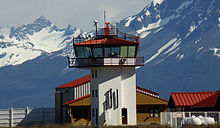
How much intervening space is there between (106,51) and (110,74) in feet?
10.2

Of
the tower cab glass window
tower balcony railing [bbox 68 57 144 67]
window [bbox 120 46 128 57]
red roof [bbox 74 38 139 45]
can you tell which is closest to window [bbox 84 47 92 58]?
the tower cab glass window

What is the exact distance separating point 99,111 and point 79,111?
38.9ft

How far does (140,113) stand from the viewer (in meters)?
81.0

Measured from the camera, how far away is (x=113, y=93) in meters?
70.6

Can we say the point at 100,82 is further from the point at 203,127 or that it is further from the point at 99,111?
the point at 203,127

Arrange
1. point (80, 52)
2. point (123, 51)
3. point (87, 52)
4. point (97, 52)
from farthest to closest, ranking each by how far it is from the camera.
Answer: point (80, 52)
point (87, 52)
point (123, 51)
point (97, 52)

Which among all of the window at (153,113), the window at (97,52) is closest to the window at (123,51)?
the window at (97,52)

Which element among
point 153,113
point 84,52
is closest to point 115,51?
point 84,52

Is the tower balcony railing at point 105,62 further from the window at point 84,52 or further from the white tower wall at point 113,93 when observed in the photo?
the white tower wall at point 113,93

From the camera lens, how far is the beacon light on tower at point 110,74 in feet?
230

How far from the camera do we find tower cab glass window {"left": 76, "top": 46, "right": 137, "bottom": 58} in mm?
70438

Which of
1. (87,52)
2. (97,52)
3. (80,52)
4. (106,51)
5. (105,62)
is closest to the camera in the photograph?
(105,62)

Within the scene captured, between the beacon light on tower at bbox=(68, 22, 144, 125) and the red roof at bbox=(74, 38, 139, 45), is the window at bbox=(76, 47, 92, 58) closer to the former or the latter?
the beacon light on tower at bbox=(68, 22, 144, 125)

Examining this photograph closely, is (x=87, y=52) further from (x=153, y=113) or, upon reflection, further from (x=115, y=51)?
(x=153, y=113)
